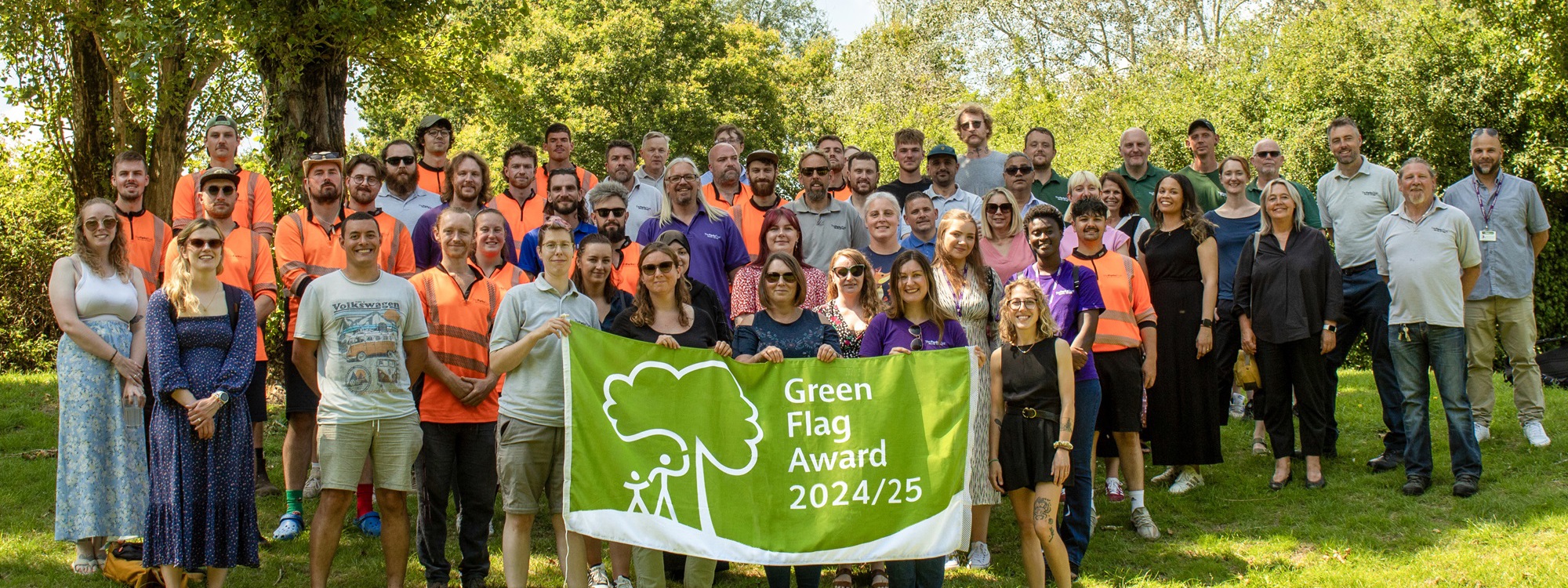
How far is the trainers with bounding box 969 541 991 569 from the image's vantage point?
6.42 meters

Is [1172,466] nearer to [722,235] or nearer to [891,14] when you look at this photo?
[722,235]

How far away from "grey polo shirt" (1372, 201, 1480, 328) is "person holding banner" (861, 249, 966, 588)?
3.72 m

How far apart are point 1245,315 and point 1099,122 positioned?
66.4ft

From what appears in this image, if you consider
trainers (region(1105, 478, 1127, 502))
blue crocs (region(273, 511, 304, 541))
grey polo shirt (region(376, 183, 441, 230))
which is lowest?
trainers (region(1105, 478, 1127, 502))

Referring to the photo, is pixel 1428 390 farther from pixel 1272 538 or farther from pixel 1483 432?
pixel 1272 538

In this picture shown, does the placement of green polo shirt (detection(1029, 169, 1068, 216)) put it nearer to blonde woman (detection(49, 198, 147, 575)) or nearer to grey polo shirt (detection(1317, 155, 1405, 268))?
grey polo shirt (detection(1317, 155, 1405, 268))

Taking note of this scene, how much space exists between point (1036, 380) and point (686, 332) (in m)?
1.83


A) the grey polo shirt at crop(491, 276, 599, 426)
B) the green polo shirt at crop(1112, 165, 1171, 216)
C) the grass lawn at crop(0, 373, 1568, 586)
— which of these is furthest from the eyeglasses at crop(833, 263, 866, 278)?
the green polo shirt at crop(1112, 165, 1171, 216)

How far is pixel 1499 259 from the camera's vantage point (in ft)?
26.7

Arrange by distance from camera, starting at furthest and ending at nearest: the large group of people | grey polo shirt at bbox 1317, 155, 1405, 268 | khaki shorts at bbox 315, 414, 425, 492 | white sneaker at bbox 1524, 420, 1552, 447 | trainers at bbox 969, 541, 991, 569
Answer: grey polo shirt at bbox 1317, 155, 1405, 268 < white sneaker at bbox 1524, 420, 1552, 447 < trainers at bbox 969, 541, 991, 569 < the large group of people < khaki shorts at bbox 315, 414, 425, 492

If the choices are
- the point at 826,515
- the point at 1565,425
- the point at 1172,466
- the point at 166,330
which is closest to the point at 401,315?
the point at 166,330

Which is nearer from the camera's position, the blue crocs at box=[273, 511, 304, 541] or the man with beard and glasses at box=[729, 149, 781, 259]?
the blue crocs at box=[273, 511, 304, 541]

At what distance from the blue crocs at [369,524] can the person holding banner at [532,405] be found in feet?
5.79

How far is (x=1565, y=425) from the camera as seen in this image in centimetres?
904
